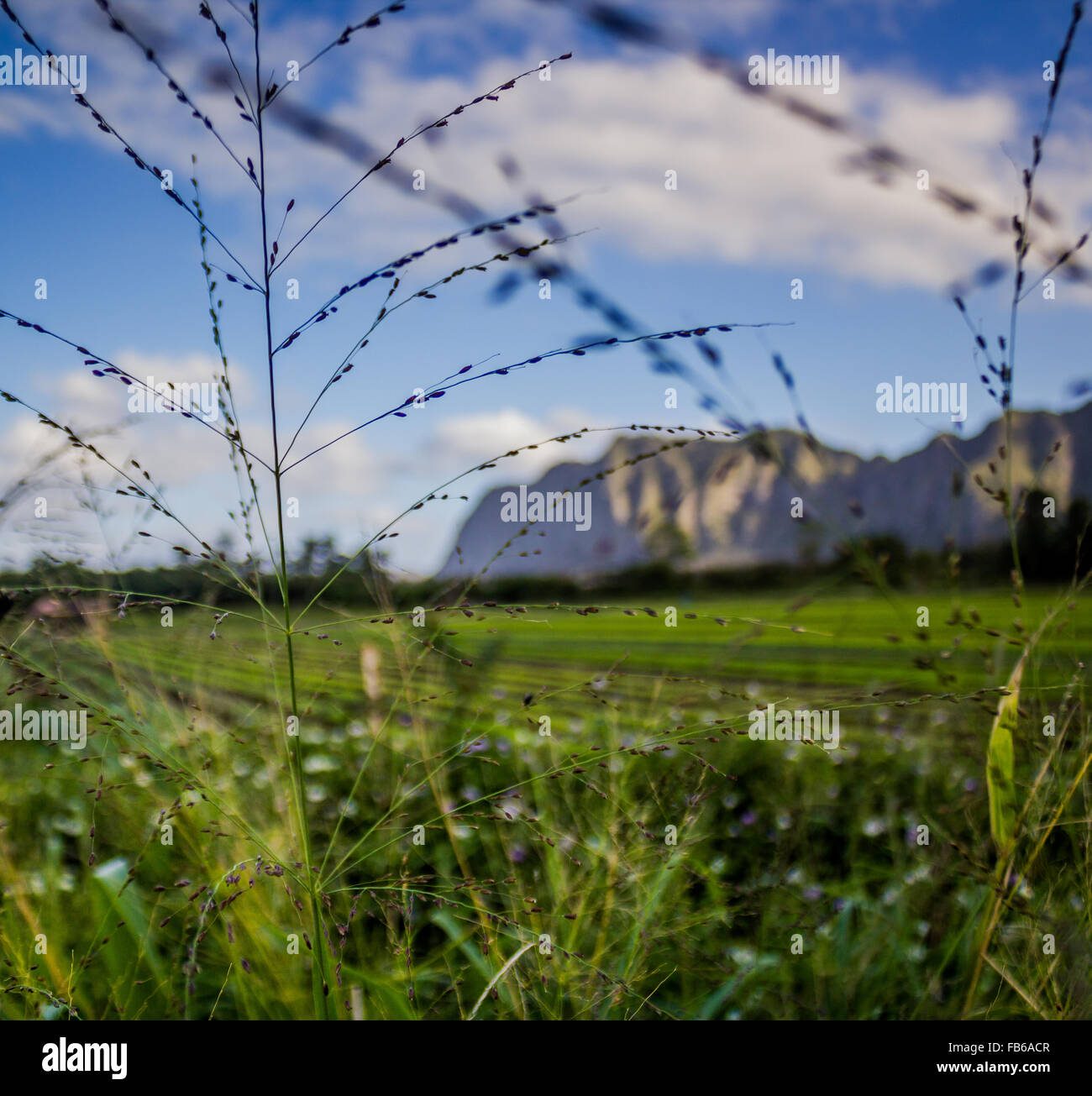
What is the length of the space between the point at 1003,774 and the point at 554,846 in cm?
68

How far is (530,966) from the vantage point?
137cm

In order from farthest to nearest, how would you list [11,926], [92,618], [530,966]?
1. [92,618]
2. [11,926]
3. [530,966]

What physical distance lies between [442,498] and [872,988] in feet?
5.21

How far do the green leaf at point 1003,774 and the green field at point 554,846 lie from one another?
39mm

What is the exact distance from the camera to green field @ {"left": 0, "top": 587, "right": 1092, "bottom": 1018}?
109 centimetres

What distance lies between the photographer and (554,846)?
3.47 ft

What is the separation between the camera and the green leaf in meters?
1.07

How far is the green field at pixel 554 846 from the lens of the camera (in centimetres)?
109

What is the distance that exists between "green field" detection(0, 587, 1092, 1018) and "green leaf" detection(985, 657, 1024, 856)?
0.04 metres

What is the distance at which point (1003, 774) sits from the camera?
110cm
